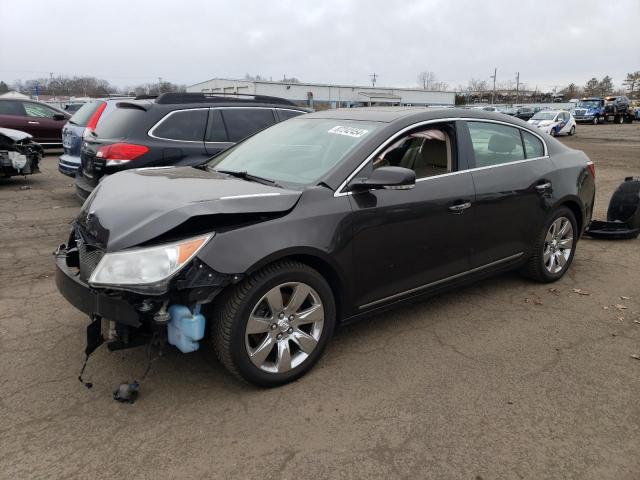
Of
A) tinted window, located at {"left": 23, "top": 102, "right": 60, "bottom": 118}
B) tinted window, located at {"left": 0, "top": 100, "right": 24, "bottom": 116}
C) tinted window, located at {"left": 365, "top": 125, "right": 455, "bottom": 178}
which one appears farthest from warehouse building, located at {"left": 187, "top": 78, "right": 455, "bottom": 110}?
tinted window, located at {"left": 365, "top": 125, "right": 455, "bottom": 178}

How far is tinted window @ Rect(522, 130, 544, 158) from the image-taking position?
451cm

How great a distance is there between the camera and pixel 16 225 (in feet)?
22.0

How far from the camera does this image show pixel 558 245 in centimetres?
483

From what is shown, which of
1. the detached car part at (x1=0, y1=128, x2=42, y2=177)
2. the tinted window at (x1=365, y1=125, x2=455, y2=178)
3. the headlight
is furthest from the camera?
the detached car part at (x1=0, y1=128, x2=42, y2=177)

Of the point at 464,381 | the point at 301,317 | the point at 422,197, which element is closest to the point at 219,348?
the point at 301,317

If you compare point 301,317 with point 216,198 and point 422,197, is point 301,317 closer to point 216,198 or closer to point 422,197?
point 216,198

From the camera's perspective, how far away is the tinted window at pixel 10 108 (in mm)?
13219

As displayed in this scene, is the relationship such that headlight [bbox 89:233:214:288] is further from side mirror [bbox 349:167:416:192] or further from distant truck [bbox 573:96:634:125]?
distant truck [bbox 573:96:634:125]

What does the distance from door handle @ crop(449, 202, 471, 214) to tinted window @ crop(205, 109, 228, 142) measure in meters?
3.60

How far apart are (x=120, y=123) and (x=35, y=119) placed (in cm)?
918

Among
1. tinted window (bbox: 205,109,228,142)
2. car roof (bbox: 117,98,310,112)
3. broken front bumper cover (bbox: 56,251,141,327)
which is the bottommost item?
broken front bumper cover (bbox: 56,251,141,327)

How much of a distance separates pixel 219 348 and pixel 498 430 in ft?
5.12

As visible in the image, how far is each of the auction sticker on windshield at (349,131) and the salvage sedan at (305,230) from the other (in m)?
0.02

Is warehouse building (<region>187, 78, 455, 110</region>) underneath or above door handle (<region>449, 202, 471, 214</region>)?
above
